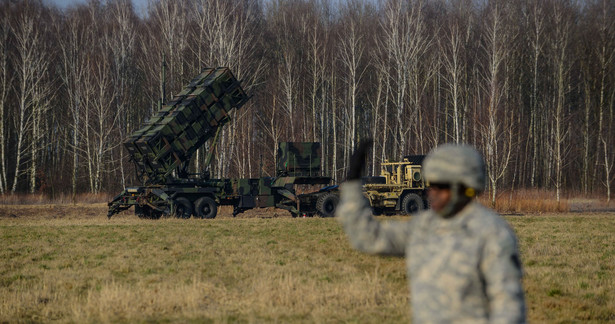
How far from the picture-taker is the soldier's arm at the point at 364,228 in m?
3.28

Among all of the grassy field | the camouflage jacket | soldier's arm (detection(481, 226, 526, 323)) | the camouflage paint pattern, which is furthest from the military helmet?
the camouflage paint pattern

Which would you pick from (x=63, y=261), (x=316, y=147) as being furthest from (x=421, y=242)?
(x=316, y=147)

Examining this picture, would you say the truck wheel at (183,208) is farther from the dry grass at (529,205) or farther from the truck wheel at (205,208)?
the dry grass at (529,205)

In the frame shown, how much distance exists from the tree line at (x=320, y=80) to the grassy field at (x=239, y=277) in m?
23.8

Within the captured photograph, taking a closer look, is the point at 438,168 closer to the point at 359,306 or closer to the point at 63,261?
the point at 359,306

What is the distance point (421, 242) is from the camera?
10.5ft

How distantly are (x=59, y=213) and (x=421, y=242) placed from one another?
29.3m

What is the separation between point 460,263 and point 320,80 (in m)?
49.0

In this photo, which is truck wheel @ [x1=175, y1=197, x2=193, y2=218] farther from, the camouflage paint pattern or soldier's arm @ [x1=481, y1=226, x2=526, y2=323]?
soldier's arm @ [x1=481, y1=226, x2=526, y2=323]

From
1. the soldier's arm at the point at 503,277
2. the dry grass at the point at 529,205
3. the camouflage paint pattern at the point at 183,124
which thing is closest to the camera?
the soldier's arm at the point at 503,277

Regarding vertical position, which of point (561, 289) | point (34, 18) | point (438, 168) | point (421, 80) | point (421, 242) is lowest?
point (561, 289)

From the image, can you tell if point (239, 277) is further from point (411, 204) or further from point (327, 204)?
point (411, 204)

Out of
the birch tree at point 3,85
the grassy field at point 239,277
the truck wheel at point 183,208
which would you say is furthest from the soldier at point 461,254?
the birch tree at point 3,85

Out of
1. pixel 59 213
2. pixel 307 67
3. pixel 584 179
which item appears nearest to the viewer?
pixel 59 213
